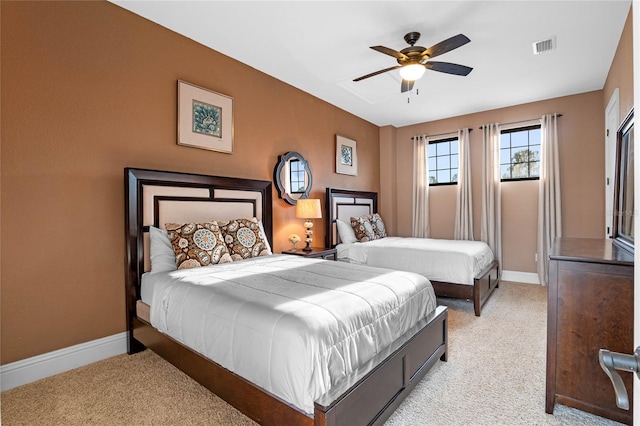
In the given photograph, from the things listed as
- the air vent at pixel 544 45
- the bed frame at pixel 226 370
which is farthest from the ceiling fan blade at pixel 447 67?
the bed frame at pixel 226 370

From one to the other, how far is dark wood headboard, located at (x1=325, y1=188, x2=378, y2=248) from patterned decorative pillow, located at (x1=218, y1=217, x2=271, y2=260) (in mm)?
1663

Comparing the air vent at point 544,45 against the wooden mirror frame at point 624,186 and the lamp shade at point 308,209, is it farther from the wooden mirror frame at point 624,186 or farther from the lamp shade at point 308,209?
the lamp shade at point 308,209

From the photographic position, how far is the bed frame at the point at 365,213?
3.43m

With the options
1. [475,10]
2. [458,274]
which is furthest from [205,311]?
[475,10]

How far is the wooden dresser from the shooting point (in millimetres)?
1613

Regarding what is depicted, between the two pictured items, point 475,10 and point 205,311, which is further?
point 475,10

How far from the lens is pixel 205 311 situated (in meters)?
1.81

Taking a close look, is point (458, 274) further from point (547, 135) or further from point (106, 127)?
point (106, 127)

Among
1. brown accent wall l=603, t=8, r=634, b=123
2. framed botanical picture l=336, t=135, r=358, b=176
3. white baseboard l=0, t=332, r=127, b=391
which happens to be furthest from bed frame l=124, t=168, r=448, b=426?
brown accent wall l=603, t=8, r=634, b=123

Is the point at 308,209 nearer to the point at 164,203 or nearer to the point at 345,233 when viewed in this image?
the point at 345,233

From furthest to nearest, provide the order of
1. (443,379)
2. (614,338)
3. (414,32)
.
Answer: (414,32) < (443,379) < (614,338)

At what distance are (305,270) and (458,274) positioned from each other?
1961mm

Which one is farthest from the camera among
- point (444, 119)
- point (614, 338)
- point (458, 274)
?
point (444, 119)

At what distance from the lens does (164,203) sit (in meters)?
2.78
